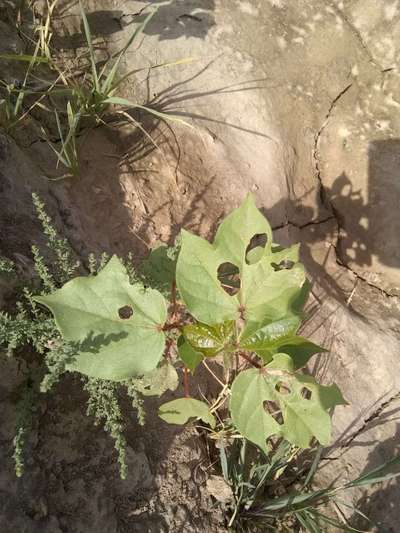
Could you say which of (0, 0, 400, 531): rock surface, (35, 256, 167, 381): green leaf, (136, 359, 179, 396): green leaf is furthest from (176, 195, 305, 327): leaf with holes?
(0, 0, 400, 531): rock surface

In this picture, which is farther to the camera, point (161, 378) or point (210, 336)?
point (161, 378)

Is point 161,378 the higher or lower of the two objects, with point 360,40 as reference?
lower

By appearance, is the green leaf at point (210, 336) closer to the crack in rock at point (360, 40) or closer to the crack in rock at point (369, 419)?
the crack in rock at point (369, 419)

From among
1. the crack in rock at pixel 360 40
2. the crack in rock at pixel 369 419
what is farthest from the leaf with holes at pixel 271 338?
the crack in rock at pixel 360 40

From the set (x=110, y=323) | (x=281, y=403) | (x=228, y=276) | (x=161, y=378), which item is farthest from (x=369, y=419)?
(x=110, y=323)

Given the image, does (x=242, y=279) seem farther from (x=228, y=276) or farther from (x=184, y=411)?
(x=228, y=276)

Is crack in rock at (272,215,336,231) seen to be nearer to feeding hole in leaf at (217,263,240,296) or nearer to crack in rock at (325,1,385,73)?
feeding hole in leaf at (217,263,240,296)
